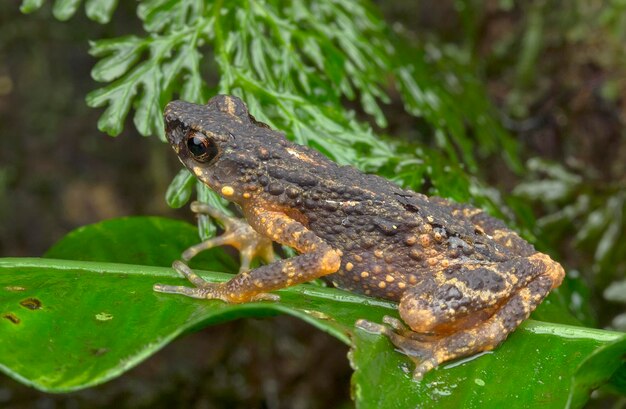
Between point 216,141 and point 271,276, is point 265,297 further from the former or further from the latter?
point 216,141

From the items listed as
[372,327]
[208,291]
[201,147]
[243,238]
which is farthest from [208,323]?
[243,238]

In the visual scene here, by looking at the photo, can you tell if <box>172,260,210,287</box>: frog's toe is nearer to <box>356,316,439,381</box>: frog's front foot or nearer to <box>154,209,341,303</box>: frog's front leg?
<box>154,209,341,303</box>: frog's front leg

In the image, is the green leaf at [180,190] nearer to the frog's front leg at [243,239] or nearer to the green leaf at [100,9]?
the frog's front leg at [243,239]

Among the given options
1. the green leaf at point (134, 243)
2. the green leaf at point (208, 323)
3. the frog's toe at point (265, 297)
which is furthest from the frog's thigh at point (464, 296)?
the green leaf at point (134, 243)

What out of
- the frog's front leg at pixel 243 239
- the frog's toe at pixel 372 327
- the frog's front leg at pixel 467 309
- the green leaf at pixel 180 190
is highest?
the frog's front leg at pixel 467 309

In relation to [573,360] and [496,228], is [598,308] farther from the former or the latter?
[573,360]

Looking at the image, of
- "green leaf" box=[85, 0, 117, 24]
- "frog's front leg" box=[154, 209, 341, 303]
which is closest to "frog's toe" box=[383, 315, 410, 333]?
"frog's front leg" box=[154, 209, 341, 303]
